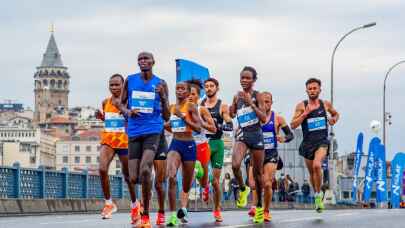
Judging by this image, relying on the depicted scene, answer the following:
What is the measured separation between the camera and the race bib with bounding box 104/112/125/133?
59.9ft

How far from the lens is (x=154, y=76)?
15875 mm

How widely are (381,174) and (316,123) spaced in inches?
1312

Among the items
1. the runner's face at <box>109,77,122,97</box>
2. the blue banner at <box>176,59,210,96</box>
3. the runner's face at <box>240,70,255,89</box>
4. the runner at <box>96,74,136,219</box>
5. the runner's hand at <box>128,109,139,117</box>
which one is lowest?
the runner at <box>96,74,136,219</box>

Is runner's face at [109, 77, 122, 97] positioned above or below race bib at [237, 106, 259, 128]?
above

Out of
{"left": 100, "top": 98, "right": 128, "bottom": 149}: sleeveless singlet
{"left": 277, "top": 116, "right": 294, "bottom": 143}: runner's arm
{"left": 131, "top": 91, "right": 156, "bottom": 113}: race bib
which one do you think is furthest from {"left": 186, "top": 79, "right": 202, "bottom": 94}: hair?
{"left": 277, "top": 116, "right": 294, "bottom": 143}: runner's arm

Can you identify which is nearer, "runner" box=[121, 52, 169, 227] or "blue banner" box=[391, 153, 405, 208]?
"runner" box=[121, 52, 169, 227]

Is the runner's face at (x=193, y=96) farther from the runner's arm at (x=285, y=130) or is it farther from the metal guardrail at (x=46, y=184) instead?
the metal guardrail at (x=46, y=184)

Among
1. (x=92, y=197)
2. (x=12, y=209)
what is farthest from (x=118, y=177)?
(x=12, y=209)

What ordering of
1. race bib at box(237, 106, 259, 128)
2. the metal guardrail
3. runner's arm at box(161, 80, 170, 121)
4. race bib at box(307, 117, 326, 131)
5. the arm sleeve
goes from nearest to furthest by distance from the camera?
runner's arm at box(161, 80, 170, 121)
race bib at box(237, 106, 259, 128)
race bib at box(307, 117, 326, 131)
the arm sleeve
the metal guardrail

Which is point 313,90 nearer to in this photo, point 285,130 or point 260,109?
point 285,130

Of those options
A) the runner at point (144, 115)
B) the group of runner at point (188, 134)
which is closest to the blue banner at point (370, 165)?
the group of runner at point (188, 134)

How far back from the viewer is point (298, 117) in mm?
20438

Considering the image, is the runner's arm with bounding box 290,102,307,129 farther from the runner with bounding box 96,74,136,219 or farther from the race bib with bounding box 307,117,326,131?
the runner with bounding box 96,74,136,219

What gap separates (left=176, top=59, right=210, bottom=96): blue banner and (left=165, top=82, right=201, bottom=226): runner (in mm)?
14309
